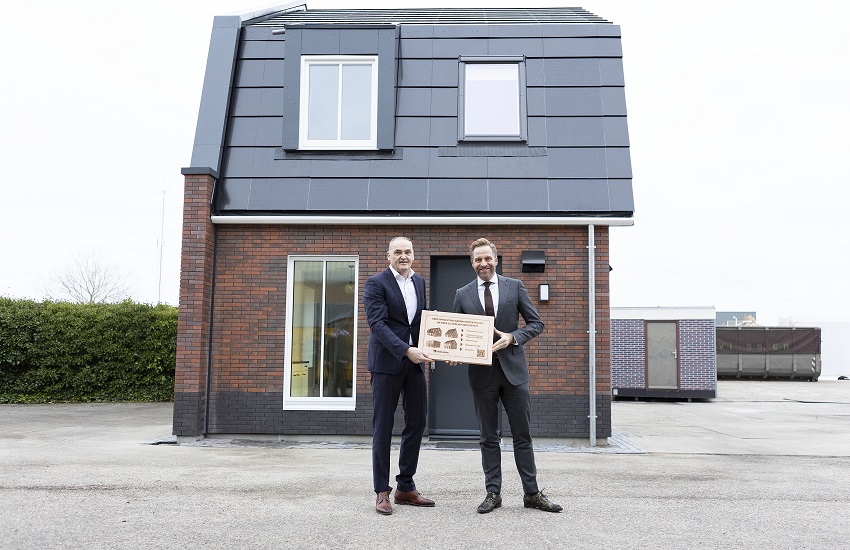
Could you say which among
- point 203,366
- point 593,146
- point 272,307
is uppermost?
point 593,146

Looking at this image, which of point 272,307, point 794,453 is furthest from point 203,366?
point 794,453

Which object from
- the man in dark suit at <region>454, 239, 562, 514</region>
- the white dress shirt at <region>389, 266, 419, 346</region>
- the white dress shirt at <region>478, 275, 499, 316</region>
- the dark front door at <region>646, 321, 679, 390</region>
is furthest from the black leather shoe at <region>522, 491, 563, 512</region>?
the dark front door at <region>646, 321, 679, 390</region>

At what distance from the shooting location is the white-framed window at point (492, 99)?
10.4 metres

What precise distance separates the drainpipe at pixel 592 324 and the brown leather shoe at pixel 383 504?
464cm

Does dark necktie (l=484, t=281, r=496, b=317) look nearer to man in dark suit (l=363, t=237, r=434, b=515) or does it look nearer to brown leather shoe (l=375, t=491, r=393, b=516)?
man in dark suit (l=363, t=237, r=434, b=515)

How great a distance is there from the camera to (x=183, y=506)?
568 cm

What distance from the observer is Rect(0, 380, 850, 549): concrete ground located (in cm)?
482

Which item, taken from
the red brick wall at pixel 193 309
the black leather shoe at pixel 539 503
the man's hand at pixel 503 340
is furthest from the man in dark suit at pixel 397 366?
the red brick wall at pixel 193 309

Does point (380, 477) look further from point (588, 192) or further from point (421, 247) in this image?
point (588, 192)

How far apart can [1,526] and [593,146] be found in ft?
26.3

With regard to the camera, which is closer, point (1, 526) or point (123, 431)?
point (1, 526)

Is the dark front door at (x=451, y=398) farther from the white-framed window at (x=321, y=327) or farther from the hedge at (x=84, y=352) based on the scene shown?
the hedge at (x=84, y=352)

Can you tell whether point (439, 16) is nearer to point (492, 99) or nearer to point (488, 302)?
point (492, 99)

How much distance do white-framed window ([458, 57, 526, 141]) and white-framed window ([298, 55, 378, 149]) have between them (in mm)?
1267
